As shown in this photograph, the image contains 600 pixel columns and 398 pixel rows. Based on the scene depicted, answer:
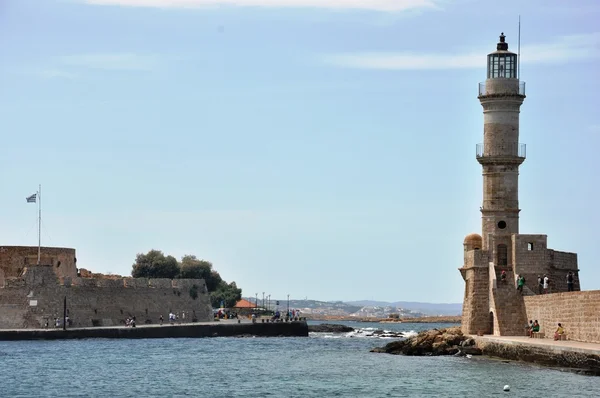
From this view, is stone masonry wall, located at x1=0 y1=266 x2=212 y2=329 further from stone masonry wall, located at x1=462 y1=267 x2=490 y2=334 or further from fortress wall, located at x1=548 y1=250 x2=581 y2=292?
fortress wall, located at x1=548 y1=250 x2=581 y2=292

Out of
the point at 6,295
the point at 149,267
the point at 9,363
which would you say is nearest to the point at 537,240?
A: the point at 9,363

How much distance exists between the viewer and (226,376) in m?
33.3

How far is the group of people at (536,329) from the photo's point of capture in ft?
107

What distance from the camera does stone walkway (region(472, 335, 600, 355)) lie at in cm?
2835

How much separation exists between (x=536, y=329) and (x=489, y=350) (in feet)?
5.29

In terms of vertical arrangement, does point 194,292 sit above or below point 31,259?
below

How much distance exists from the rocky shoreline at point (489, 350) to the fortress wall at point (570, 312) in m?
1.37

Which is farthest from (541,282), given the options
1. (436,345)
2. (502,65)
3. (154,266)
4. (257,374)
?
(154,266)

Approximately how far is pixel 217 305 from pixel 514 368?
69063 millimetres

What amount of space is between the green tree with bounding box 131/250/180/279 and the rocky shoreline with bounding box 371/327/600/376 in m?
41.1

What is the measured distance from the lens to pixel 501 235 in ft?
126

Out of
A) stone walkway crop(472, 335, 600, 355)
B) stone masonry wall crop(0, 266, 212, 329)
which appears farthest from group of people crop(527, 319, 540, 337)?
stone masonry wall crop(0, 266, 212, 329)

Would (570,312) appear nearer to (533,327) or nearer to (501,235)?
(533,327)

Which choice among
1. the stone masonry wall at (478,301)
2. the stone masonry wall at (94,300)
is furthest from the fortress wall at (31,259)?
the stone masonry wall at (478,301)
